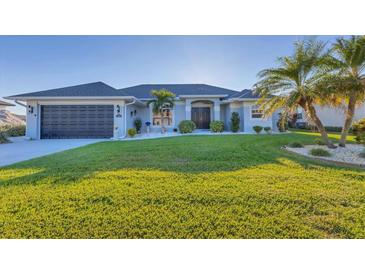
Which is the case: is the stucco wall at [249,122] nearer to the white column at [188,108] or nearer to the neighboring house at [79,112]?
the neighboring house at [79,112]

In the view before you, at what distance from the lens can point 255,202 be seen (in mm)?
3660

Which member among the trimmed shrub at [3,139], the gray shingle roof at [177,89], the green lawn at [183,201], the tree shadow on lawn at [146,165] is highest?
the gray shingle roof at [177,89]

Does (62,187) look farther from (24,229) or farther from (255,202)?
(255,202)

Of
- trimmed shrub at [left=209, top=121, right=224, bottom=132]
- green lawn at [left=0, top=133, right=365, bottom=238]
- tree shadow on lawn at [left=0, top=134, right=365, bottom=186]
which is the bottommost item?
green lawn at [left=0, top=133, right=365, bottom=238]

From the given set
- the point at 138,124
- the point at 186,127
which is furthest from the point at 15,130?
the point at 186,127

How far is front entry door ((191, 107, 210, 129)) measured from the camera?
1986cm

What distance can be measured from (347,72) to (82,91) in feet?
59.1

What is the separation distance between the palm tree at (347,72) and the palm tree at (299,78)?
1.44ft

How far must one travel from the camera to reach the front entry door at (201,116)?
1986 cm

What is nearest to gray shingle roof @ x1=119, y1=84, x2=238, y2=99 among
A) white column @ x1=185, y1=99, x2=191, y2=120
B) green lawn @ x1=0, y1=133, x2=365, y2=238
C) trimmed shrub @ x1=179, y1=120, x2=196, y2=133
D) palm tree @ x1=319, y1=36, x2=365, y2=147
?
white column @ x1=185, y1=99, x2=191, y2=120

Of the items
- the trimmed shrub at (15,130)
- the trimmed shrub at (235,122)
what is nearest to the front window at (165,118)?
the trimmed shrub at (235,122)

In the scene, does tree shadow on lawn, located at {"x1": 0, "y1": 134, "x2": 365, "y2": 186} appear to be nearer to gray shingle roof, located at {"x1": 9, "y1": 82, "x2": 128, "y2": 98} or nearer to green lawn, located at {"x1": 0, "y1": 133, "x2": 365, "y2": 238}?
green lawn, located at {"x1": 0, "y1": 133, "x2": 365, "y2": 238}

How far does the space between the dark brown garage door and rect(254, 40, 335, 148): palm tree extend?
41.7 ft
